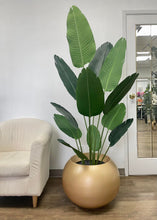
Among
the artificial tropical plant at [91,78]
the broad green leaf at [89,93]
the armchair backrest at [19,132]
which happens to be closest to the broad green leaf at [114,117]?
the artificial tropical plant at [91,78]

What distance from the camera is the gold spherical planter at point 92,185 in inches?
56.9

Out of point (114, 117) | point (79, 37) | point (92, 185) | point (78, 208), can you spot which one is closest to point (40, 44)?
point (79, 37)

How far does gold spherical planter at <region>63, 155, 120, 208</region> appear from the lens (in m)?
1.44

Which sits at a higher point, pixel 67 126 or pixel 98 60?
pixel 98 60

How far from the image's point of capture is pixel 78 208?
161cm

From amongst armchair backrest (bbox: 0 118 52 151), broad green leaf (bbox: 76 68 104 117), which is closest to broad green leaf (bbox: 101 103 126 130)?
broad green leaf (bbox: 76 68 104 117)

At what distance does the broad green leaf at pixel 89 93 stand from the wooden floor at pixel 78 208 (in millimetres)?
882

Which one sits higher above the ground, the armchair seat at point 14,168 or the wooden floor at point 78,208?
the armchair seat at point 14,168

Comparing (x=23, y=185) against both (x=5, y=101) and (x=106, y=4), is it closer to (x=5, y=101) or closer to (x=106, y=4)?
(x=5, y=101)

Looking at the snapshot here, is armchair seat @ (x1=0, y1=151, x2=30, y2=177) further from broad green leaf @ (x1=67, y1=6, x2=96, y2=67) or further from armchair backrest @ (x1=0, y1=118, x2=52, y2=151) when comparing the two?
broad green leaf @ (x1=67, y1=6, x2=96, y2=67)

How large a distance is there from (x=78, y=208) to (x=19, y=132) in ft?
3.60

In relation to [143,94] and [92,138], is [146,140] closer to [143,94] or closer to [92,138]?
[143,94]

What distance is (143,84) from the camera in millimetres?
2350

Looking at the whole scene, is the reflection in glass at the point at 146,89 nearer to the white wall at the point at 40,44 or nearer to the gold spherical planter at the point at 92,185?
the white wall at the point at 40,44
